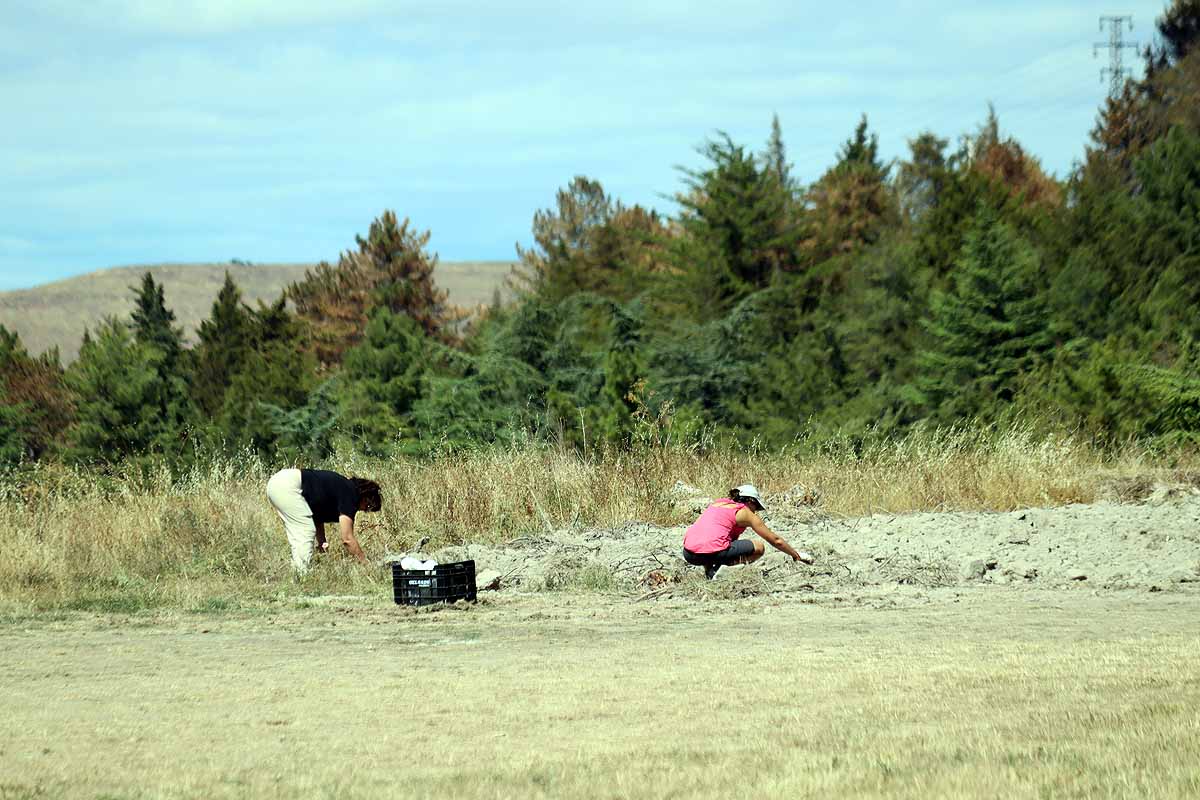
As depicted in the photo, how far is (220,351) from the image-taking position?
65625 millimetres

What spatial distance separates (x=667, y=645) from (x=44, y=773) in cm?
471

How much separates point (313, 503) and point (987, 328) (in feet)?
86.1

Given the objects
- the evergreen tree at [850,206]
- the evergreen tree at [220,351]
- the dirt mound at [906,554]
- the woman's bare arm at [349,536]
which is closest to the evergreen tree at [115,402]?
the evergreen tree at [220,351]

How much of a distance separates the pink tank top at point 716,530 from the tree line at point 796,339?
7.45 m

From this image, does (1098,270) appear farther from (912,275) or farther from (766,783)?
(766,783)

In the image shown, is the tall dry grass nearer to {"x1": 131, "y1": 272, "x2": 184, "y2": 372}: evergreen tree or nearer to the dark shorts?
the dark shorts

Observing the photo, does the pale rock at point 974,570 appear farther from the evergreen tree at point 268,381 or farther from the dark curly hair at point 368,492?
the evergreen tree at point 268,381

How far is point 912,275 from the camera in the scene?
1773 inches

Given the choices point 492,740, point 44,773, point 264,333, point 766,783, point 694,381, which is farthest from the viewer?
point 264,333

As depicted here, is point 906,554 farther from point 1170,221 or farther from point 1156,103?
point 1156,103

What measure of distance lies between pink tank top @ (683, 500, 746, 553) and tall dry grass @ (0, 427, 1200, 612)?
3266mm

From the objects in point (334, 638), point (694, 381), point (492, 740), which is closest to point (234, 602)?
point (334, 638)

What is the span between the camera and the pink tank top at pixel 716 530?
43.8ft

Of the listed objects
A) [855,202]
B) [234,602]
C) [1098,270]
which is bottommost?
[234,602]
